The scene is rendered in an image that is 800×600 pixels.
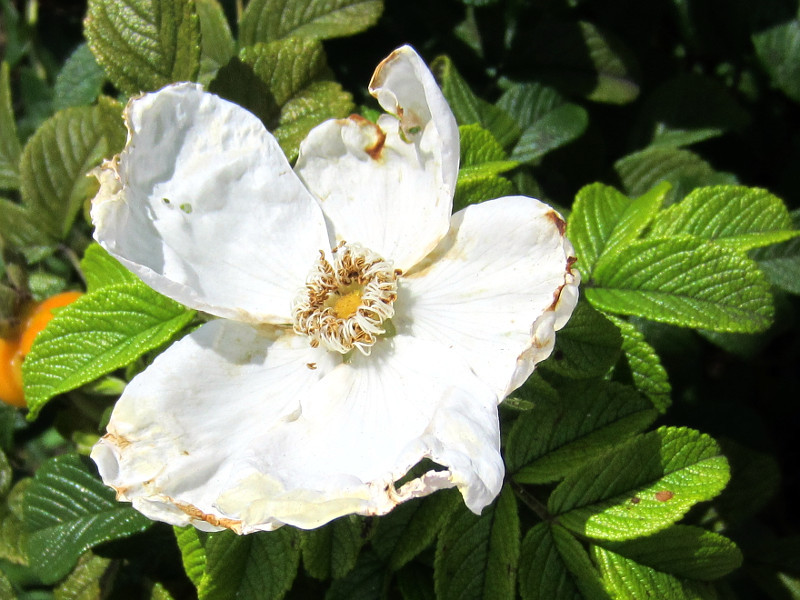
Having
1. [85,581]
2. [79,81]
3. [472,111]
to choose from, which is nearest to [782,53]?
[472,111]

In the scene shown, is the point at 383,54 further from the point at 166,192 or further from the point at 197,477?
the point at 197,477

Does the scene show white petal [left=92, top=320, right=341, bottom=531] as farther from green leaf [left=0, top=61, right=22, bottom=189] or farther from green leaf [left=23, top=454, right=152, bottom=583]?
green leaf [left=0, top=61, right=22, bottom=189]

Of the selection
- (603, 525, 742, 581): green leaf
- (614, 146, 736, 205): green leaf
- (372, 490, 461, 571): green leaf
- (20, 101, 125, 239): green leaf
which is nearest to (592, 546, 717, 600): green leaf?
(603, 525, 742, 581): green leaf

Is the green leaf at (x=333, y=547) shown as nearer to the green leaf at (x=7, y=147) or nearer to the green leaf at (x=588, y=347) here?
the green leaf at (x=588, y=347)

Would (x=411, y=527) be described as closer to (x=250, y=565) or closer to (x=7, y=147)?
(x=250, y=565)

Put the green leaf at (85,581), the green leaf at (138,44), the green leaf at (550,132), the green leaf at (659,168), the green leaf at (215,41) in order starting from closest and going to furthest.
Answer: the green leaf at (138,44)
the green leaf at (85,581)
the green leaf at (215,41)
the green leaf at (550,132)
the green leaf at (659,168)

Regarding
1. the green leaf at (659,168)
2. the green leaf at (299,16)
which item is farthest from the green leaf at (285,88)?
the green leaf at (659,168)
